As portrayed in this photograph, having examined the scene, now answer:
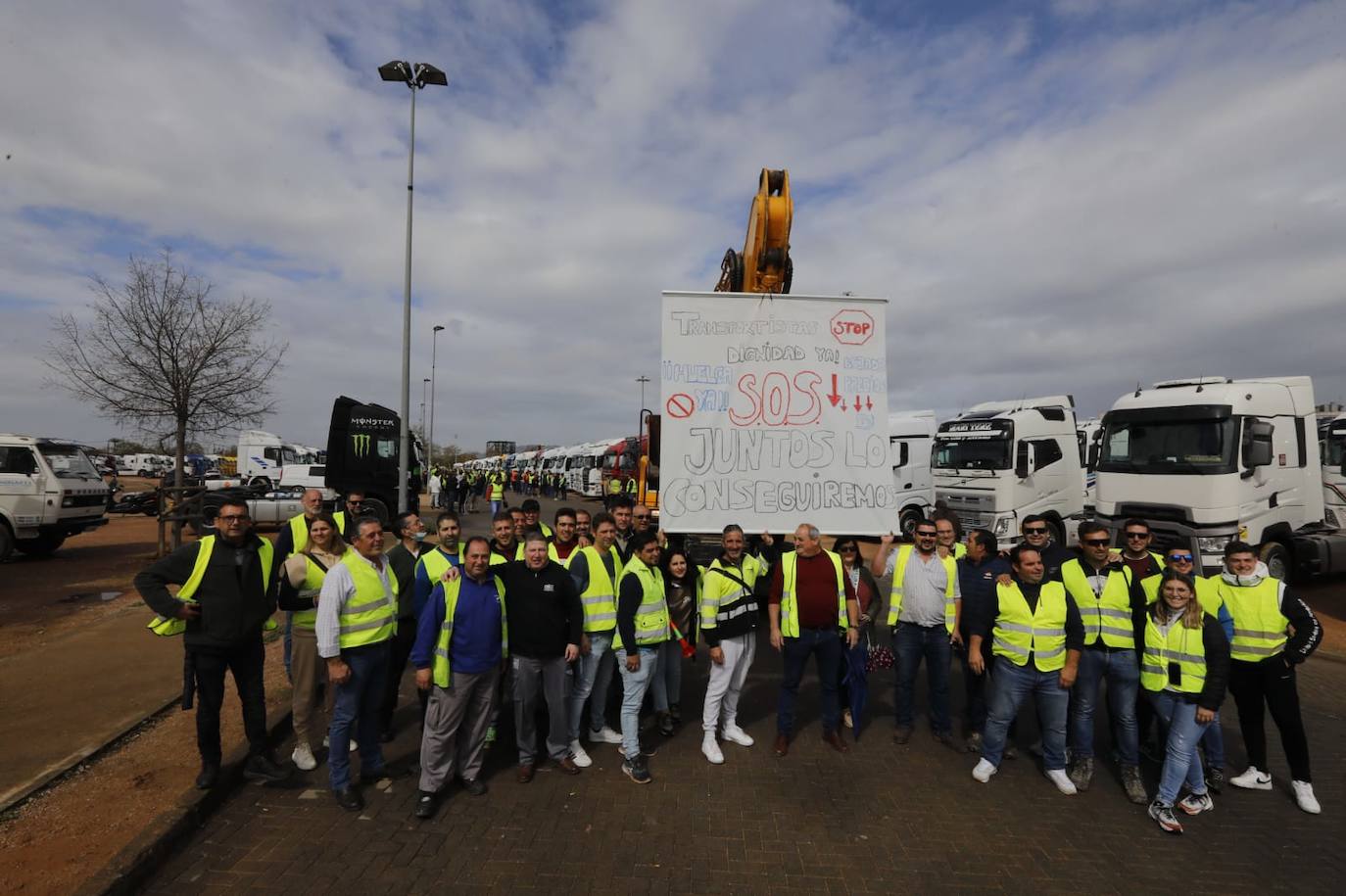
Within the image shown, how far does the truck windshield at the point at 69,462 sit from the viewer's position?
13.1 meters

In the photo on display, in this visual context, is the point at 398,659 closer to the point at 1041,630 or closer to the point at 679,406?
the point at 679,406

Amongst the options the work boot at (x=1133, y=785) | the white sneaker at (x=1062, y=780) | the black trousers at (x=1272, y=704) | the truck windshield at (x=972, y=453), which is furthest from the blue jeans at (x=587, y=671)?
the truck windshield at (x=972, y=453)

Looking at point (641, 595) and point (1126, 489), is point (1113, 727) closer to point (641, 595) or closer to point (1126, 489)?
point (641, 595)

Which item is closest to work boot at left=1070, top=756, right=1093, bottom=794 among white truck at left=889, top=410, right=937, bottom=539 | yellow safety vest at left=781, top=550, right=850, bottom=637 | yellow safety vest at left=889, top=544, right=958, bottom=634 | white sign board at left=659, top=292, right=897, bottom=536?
yellow safety vest at left=889, top=544, right=958, bottom=634

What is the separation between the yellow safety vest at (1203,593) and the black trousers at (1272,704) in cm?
38

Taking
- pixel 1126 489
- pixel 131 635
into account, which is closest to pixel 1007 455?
pixel 1126 489

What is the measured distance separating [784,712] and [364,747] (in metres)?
3.11

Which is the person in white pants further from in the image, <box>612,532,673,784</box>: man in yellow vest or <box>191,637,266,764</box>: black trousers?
<box>191,637,266,764</box>: black trousers

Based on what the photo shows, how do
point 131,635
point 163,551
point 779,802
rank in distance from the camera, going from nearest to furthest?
1. point 779,802
2. point 131,635
3. point 163,551

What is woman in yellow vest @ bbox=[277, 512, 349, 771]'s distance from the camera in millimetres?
4512

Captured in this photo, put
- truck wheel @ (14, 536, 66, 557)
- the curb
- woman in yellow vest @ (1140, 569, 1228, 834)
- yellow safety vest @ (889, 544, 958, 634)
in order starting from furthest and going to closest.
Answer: truck wheel @ (14, 536, 66, 557) < yellow safety vest @ (889, 544, 958, 634) < woman in yellow vest @ (1140, 569, 1228, 834) < the curb

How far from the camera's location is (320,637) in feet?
13.4

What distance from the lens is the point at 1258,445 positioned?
9.62 metres

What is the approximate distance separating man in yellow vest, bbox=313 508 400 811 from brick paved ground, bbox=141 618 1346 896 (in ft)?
1.00
